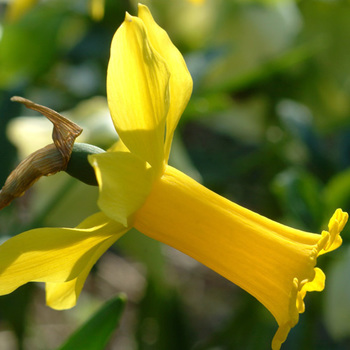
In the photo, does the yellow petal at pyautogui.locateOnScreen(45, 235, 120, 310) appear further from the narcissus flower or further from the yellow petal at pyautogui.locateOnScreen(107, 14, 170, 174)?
the yellow petal at pyautogui.locateOnScreen(107, 14, 170, 174)

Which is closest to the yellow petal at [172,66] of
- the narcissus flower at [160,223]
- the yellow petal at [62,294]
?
the narcissus flower at [160,223]

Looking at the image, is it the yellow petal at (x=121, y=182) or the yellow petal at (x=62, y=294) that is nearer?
the yellow petal at (x=121, y=182)

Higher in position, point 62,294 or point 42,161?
point 42,161

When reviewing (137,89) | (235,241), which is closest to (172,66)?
(137,89)

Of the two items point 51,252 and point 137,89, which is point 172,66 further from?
point 51,252

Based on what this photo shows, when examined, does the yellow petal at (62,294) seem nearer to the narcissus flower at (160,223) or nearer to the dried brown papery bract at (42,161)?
the narcissus flower at (160,223)
